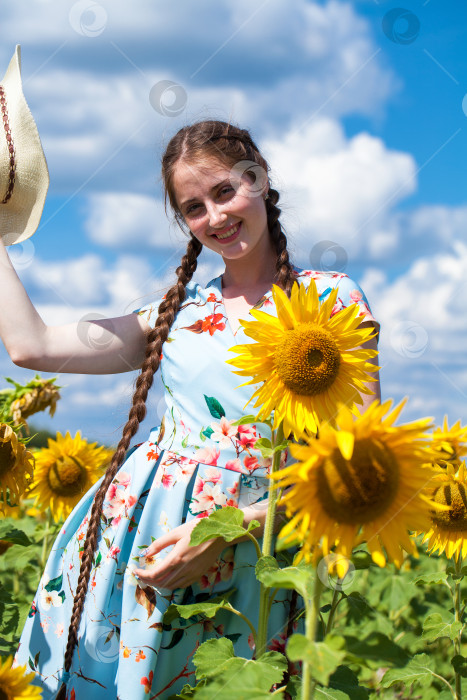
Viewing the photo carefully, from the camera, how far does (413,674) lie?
2.24 meters

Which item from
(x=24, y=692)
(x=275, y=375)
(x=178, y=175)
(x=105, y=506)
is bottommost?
(x=24, y=692)

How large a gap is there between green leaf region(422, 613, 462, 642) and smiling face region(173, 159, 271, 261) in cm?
Answer: 132

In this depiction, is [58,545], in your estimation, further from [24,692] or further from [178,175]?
[178,175]

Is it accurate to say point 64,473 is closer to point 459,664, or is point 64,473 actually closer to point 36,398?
point 36,398

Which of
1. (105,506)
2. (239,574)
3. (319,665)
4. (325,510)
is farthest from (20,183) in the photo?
(319,665)

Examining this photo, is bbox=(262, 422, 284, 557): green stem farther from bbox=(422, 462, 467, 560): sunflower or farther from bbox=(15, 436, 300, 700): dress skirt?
bbox=(422, 462, 467, 560): sunflower

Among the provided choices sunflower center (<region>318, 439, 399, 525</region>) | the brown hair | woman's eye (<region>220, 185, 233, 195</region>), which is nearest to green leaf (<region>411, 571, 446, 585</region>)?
the brown hair

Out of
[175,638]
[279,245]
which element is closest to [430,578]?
[175,638]

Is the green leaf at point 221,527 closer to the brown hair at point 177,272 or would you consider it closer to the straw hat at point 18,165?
the brown hair at point 177,272

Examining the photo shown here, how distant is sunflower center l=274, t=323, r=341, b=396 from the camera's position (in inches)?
65.1

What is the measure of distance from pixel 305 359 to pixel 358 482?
458mm

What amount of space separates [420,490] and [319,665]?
1.14 ft

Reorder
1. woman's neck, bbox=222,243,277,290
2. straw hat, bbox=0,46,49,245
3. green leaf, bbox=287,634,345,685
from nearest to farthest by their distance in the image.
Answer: green leaf, bbox=287,634,345,685, straw hat, bbox=0,46,49,245, woman's neck, bbox=222,243,277,290

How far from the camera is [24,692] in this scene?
1735 mm
